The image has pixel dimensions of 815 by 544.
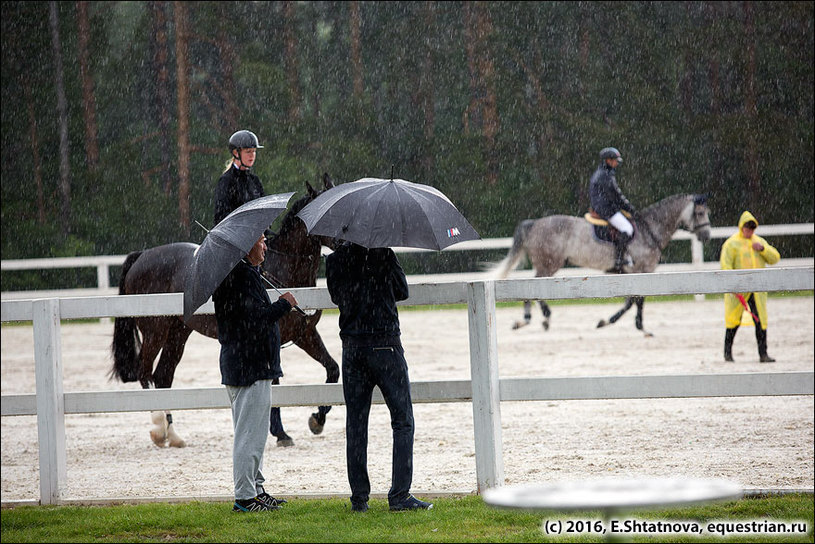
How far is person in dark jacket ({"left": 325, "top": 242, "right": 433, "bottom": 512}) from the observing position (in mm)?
5402

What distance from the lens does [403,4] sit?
1326 inches

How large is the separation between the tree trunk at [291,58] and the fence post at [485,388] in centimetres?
2794

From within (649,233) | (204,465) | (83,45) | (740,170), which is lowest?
(204,465)

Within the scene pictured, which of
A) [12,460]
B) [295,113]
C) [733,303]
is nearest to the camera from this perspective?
[12,460]

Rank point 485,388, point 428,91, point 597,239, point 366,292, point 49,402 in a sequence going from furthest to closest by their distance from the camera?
point 428,91 → point 597,239 → point 49,402 → point 485,388 → point 366,292

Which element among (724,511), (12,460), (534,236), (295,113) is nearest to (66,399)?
(12,460)

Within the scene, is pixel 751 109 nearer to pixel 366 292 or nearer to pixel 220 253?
pixel 366 292

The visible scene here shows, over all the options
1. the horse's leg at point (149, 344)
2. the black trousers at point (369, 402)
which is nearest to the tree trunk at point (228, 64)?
the horse's leg at point (149, 344)

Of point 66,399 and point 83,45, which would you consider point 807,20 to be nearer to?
point 83,45

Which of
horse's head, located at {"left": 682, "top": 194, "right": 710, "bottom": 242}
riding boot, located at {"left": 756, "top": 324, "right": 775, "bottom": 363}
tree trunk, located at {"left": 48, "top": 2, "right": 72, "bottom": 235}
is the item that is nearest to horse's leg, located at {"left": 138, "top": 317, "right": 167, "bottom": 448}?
riding boot, located at {"left": 756, "top": 324, "right": 775, "bottom": 363}

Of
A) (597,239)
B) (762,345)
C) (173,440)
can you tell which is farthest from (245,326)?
(597,239)

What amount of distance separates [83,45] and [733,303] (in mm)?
25896

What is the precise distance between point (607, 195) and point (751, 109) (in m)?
16.8

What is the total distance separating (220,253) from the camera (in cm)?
544
